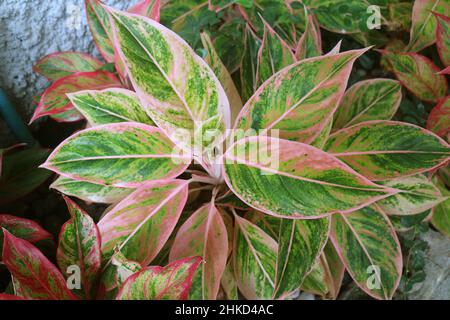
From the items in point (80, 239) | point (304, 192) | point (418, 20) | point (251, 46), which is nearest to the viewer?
point (304, 192)

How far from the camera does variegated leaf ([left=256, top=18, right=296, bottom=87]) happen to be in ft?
2.79

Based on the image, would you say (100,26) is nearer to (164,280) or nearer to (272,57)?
(272,57)

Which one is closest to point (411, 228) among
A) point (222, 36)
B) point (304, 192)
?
point (304, 192)

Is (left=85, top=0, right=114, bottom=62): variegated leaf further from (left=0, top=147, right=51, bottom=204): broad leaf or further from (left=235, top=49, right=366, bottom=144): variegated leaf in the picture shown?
(left=235, top=49, right=366, bottom=144): variegated leaf

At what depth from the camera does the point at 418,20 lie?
41.1 inches

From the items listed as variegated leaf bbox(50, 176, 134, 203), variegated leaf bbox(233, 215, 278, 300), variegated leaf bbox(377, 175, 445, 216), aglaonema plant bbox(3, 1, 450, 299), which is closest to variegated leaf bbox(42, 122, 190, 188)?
aglaonema plant bbox(3, 1, 450, 299)

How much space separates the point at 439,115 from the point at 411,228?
0.87ft

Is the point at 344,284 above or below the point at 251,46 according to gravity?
below

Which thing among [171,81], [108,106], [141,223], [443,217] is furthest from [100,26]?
[443,217]

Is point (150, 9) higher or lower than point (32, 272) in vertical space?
higher

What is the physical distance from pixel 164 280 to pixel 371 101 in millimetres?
594

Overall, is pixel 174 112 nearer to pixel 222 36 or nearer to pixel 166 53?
pixel 166 53

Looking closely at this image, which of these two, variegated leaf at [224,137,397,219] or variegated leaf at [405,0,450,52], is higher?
variegated leaf at [405,0,450,52]

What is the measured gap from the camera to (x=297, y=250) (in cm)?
75
